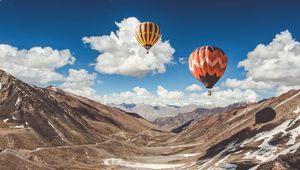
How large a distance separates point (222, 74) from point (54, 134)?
3855 inches

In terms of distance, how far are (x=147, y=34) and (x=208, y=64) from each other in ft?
89.5

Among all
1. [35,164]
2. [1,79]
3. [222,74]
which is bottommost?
[35,164]

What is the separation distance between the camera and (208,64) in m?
85.6

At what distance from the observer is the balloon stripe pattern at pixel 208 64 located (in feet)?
281

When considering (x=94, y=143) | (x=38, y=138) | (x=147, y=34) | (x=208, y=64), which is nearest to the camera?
(x=208, y=64)

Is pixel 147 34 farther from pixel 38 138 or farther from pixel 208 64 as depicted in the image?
pixel 38 138

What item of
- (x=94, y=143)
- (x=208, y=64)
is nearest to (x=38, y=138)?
(x=94, y=143)

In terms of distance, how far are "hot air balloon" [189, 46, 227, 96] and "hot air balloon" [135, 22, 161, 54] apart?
21.5 metres

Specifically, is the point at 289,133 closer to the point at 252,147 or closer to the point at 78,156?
the point at 252,147

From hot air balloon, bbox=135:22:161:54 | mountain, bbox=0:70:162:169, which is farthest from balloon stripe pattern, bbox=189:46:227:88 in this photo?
mountain, bbox=0:70:162:169

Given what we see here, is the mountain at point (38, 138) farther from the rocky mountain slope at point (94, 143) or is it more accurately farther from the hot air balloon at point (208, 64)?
the hot air balloon at point (208, 64)

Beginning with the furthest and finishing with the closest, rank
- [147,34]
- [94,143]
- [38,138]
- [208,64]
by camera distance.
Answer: [94,143]
[38,138]
[147,34]
[208,64]

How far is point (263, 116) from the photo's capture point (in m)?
165

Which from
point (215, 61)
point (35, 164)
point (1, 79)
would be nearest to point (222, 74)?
point (215, 61)
